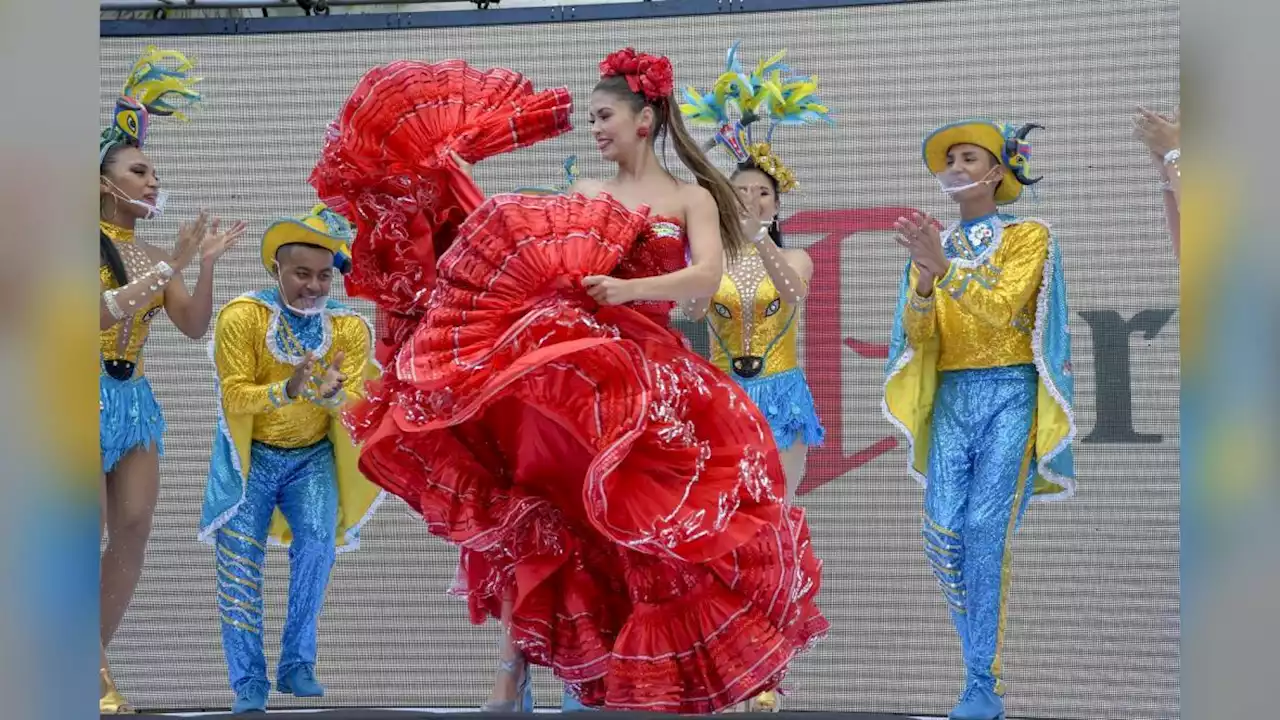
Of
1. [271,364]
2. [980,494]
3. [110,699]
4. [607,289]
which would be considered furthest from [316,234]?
[980,494]

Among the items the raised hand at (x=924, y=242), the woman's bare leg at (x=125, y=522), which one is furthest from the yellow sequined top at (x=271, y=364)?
the raised hand at (x=924, y=242)

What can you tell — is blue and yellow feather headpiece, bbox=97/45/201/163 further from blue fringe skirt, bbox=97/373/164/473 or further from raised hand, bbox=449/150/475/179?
raised hand, bbox=449/150/475/179

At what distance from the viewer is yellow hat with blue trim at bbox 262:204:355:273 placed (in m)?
4.60

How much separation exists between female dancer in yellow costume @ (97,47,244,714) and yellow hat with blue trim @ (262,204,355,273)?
153 millimetres

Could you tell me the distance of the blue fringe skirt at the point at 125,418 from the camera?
165 inches

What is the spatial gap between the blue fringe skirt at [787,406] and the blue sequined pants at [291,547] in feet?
4.73

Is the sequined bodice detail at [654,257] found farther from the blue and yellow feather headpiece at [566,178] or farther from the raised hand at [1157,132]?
the blue and yellow feather headpiece at [566,178]

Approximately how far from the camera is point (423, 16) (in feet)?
17.5

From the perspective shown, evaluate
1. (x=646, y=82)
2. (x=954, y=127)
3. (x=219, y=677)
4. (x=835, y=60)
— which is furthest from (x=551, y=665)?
(x=835, y=60)

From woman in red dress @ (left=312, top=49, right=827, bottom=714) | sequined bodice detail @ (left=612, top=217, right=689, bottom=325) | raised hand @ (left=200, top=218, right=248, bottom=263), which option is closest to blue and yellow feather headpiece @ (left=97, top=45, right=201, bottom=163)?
raised hand @ (left=200, top=218, right=248, bottom=263)

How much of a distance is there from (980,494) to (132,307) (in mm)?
2595
